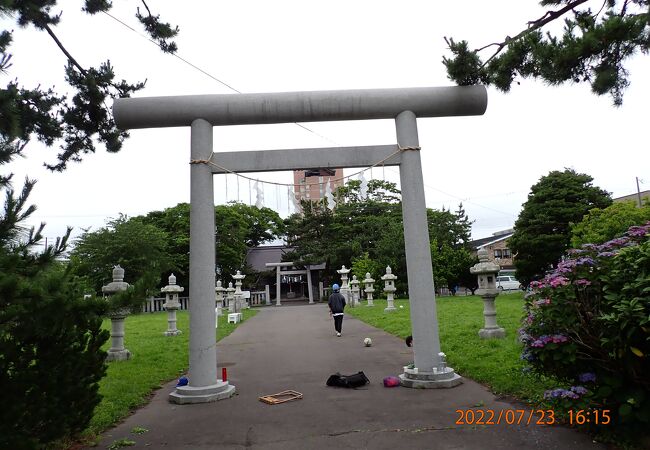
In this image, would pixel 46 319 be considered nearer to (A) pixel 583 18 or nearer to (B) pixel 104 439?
(B) pixel 104 439

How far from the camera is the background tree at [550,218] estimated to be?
73.2 ft

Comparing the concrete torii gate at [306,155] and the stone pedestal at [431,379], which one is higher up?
the concrete torii gate at [306,155]

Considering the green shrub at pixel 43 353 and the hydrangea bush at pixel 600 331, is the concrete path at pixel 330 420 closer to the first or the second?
the hydrangea bush at pixel 600 331

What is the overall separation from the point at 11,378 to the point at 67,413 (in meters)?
0.80

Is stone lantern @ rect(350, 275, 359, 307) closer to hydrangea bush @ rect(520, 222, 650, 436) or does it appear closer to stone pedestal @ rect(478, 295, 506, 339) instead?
stone pedestal @ rect(478, 295, 506, 339)

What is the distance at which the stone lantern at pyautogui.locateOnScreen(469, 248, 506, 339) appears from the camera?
32.7 feet

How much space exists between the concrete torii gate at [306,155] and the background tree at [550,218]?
18.3 meters

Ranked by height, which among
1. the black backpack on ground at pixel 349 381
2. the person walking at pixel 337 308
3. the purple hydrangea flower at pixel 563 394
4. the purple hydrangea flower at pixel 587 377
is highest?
the person walking at pixel 337 308

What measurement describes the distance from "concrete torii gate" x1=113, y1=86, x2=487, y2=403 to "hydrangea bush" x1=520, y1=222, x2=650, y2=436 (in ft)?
6.09

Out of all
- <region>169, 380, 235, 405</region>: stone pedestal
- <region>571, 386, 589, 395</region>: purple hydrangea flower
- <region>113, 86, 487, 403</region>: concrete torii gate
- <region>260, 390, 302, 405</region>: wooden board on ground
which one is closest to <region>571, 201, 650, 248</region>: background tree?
<region>113, 86, 487, 403</region>: concrete torii gate

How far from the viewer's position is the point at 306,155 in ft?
21.4

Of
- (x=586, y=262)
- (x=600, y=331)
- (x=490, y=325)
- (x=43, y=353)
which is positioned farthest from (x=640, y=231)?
(x=490, y=325)

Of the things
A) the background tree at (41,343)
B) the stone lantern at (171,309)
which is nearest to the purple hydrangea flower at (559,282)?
the background tree at (41,343)

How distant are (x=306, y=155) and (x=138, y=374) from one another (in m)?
5.17
